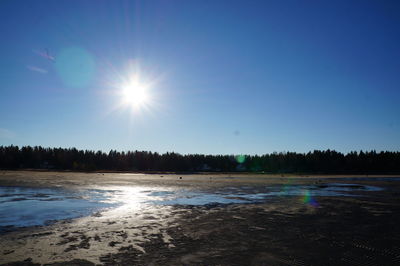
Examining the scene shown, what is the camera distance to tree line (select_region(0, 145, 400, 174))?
151 meters

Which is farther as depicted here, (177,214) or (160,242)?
(177,214)

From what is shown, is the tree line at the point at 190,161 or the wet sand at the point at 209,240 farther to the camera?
the tree line at the point at 190,161

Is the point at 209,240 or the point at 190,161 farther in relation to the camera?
the point at 190,161

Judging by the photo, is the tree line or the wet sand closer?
the wet sand

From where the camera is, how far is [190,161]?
16912 cm

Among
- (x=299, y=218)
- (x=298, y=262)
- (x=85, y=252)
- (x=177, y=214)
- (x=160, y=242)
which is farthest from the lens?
(x=177, y=214)

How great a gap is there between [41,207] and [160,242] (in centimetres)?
1136

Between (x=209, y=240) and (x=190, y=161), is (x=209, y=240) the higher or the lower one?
the lower one

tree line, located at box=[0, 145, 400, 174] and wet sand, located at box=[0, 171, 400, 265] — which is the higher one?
tree line, located at box=[0, 145, 400, 174]

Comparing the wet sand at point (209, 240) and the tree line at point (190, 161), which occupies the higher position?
the tree line at point (190, 161)

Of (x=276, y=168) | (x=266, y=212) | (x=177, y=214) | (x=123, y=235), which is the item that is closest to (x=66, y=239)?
(x=123, y=235)

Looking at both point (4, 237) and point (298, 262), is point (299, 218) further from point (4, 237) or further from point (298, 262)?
point (4, 237)

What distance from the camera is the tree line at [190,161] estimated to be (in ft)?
494

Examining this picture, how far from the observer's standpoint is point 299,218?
1384cm
